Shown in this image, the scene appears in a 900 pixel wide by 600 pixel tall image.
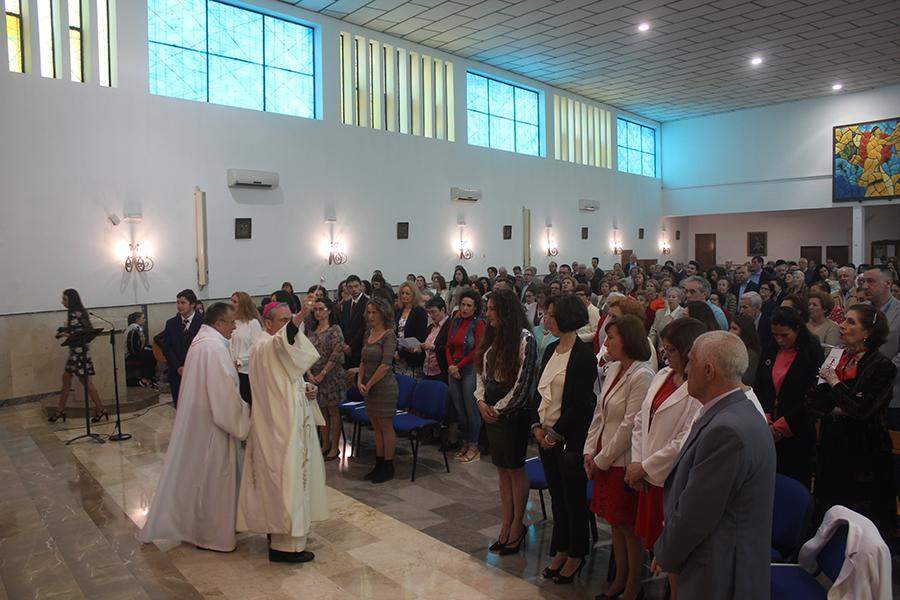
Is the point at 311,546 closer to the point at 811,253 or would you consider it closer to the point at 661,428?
the point at 661,428

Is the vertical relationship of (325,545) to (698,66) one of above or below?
below

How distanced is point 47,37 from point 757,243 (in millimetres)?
22077

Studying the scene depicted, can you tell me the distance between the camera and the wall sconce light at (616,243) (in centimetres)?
2188

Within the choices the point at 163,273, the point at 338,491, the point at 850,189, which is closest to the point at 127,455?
the point at 338,491

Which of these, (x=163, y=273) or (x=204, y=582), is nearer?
(x=204, y=582)

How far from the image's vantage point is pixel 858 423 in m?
4.37

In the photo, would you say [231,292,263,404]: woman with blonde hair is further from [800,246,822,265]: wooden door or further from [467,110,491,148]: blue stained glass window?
[800,246,822,265]: wooden door

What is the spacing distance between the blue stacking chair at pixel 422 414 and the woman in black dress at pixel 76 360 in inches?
175

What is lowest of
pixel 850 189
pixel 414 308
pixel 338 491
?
pixel 338 491

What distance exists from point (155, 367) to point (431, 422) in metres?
6.26

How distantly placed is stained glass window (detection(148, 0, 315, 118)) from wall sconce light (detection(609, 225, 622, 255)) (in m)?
11.6

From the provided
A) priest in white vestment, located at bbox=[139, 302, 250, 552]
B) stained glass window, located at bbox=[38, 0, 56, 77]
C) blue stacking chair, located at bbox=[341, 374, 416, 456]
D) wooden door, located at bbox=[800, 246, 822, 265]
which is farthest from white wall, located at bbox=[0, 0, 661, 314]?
wooden door, located at bbox=[800, 246, 822, 265]

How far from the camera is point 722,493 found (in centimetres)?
236

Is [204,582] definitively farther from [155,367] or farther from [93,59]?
[93,59]
